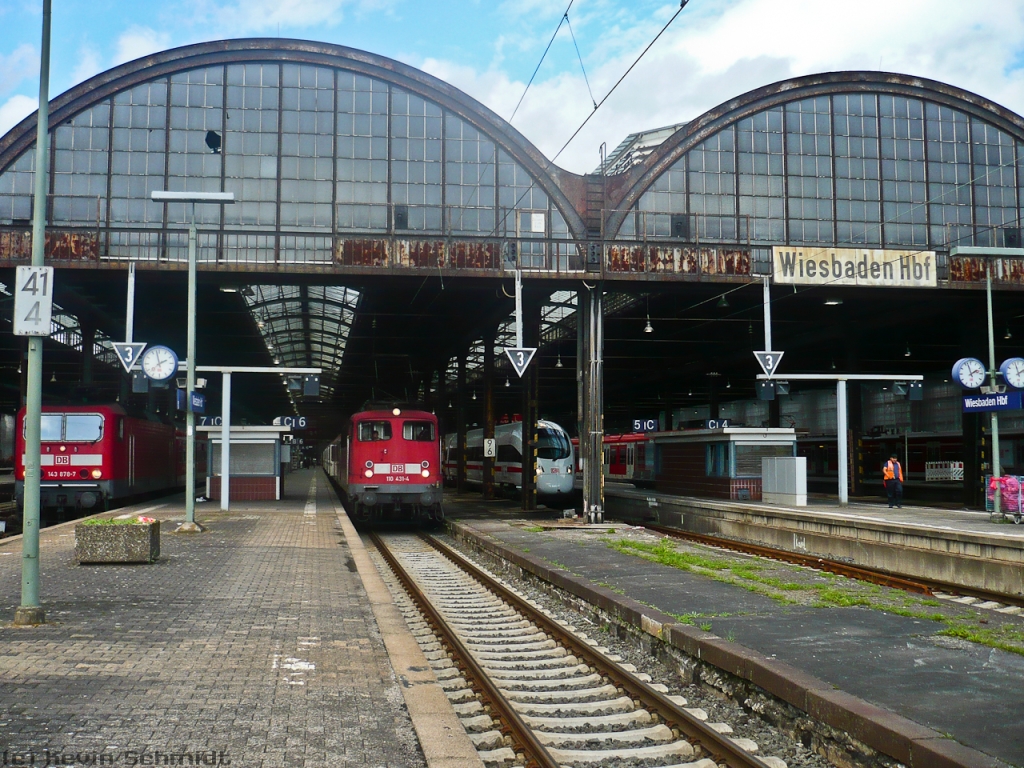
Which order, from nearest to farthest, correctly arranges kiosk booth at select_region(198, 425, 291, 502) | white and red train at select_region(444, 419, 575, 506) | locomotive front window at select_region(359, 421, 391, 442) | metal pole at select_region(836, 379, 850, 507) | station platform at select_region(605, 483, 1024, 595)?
1. station platform at select_region(605, 483, 1024, 595)
2. locomotive front window at select_region(359, 421, 391, 442)
3. metal pole at select_region(836, 379, 850, 507)
4. kiosk booth at select_region(198, 425, 291, 502)
5. white and red train at select_region(444, 419, 575, 506)

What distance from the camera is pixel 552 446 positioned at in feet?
123

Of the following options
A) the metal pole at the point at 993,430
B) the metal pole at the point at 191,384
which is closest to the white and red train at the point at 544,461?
the metal pole at the point at 993,430

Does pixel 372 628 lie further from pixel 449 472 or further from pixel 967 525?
pixel 449 472

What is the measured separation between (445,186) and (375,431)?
339 inches

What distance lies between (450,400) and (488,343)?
32034 mm

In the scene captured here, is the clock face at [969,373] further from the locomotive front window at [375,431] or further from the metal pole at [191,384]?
the metal pole at [191,384]

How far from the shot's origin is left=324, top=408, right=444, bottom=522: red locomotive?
2470 cm

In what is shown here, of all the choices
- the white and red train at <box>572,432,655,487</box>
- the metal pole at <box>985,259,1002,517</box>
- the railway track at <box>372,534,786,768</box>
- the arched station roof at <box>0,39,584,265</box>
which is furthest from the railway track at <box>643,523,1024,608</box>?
the white and red train at <box>572,432,655,487</box>

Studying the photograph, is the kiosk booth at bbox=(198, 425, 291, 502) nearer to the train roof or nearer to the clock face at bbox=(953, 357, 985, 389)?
the train roof

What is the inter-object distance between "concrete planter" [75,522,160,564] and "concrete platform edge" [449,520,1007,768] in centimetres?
739

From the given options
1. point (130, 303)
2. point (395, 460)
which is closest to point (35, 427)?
point (130, 303)

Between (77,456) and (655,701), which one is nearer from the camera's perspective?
(655,701)

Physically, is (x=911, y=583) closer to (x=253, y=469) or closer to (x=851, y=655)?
(x=851, y=655)

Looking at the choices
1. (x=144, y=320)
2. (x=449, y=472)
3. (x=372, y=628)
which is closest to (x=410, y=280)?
(x=144, y=320)
